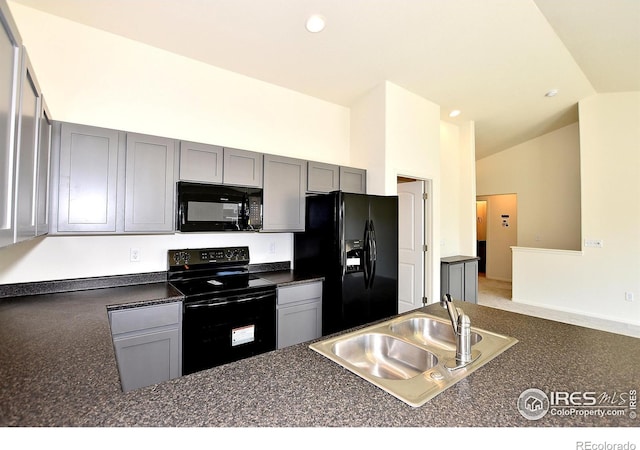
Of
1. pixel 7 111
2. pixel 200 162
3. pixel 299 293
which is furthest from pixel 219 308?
pixel 7 111

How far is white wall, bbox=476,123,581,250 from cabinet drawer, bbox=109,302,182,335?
682 cm

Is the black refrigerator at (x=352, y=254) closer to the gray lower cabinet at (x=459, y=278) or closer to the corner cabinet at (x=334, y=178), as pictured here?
the corner cabinet at (x=334, y=178)

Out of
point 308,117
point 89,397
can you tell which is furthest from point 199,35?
point 89,397

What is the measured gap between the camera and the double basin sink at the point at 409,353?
3.23ft

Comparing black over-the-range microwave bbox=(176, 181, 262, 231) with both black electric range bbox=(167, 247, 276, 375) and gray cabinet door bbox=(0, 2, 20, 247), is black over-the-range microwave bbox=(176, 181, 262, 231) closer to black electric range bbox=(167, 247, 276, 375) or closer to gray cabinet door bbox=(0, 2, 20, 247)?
black electric range bbox=(167, 247, 276, 375)

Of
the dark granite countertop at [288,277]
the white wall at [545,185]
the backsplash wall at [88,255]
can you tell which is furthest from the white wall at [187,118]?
the white wall at [545,185]

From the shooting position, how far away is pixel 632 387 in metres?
0.98

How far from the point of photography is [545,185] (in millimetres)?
5988

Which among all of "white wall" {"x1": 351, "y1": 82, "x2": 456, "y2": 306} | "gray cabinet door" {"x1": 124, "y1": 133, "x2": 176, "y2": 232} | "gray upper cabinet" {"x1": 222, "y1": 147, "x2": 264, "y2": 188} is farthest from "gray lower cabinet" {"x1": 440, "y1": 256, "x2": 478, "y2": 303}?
"gray cabinet door" {"x1": 124, "y1": 133, "x2": 176, "y2": 232}

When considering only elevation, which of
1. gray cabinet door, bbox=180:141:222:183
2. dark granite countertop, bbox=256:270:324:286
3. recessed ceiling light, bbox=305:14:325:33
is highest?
recessed ceiling light, bbox=305:14:325:33

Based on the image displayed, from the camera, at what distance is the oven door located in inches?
83.3

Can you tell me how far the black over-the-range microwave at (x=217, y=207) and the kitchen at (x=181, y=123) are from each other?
378 millimetres

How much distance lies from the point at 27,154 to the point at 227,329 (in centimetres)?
158
